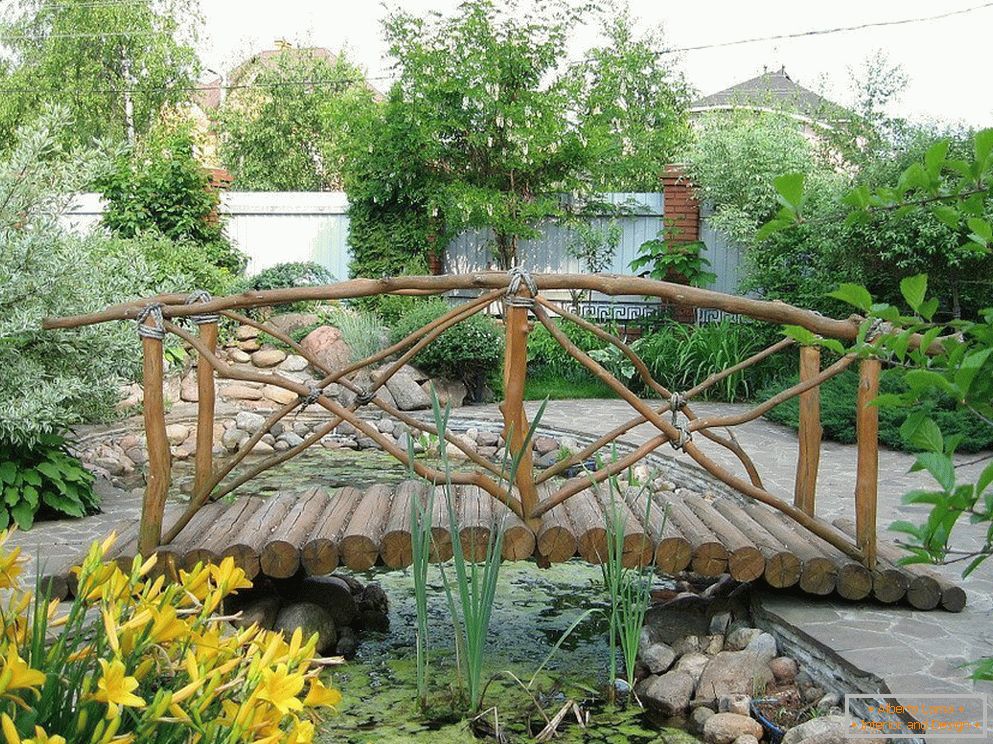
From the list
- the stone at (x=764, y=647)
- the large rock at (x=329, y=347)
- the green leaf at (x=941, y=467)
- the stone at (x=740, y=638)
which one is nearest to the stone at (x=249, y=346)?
the large rock at (x=329, y=347)

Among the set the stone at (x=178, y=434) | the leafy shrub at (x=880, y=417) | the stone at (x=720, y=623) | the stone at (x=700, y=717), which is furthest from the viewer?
the stone at (x=178, y=434)

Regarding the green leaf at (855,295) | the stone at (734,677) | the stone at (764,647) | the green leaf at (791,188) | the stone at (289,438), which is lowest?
the stone at (289,438)

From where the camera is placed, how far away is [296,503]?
4598 mm

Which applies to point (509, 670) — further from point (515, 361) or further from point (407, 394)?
point (407, 394)

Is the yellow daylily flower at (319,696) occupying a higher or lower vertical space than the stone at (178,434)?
higher

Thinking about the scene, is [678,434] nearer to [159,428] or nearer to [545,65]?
[159,428]

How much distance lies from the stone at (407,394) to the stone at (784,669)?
24.1ft

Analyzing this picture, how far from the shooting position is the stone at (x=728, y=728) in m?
3.52

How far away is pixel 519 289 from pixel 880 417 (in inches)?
240

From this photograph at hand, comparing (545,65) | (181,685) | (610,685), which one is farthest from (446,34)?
(181,685)

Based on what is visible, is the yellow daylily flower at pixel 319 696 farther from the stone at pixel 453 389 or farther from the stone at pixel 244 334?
the stone at pixel 244 334

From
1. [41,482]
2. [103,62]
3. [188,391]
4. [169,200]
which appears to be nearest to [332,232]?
[169,200]

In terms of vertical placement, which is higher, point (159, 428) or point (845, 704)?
point (159, 428)

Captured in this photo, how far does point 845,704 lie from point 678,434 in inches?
43.7
